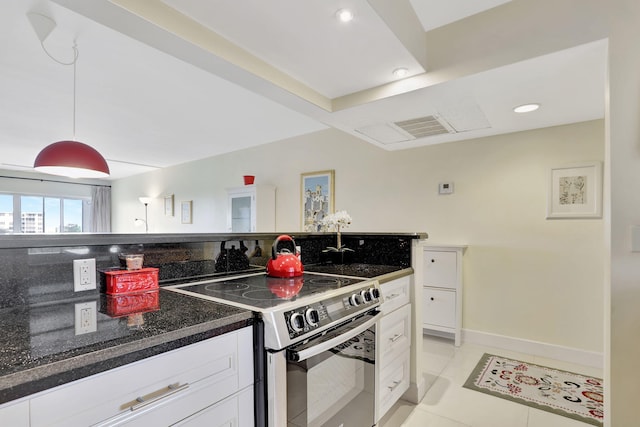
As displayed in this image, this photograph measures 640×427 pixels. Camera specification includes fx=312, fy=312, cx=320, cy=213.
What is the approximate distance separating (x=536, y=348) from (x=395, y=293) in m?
1.94

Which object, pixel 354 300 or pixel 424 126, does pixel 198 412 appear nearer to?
pixel 354 300

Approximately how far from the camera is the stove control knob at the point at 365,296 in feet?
4.95

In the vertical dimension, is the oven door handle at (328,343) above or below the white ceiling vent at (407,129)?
below

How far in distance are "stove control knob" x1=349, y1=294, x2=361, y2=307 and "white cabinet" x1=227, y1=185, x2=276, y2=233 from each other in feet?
10.4

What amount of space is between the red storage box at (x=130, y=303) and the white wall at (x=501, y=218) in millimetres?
2870

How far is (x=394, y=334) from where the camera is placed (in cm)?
188

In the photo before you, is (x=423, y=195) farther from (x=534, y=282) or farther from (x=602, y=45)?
(x=602, y=45)

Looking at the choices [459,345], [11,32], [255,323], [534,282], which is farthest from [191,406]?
[534,282]

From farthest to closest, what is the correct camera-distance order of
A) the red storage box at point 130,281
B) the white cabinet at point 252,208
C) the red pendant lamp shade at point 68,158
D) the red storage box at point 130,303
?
1. the white cabinet at point 252,208
2. the red pendant lamp shade at point 68,158
3. the red storage box at point 130,281
4. the red storage box at point 130,303

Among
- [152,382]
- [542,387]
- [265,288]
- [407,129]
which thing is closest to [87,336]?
[152,382]

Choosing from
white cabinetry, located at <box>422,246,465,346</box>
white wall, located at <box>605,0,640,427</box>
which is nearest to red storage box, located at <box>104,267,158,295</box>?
white wall, located at <box>605,0,640,427</box>

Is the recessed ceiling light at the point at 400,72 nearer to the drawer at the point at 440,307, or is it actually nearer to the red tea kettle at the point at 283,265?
the red tea kettle at the point at 283,265

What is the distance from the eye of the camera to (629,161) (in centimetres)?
145

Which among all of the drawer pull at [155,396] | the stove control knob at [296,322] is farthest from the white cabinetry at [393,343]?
the drawer pull at [155,396]
